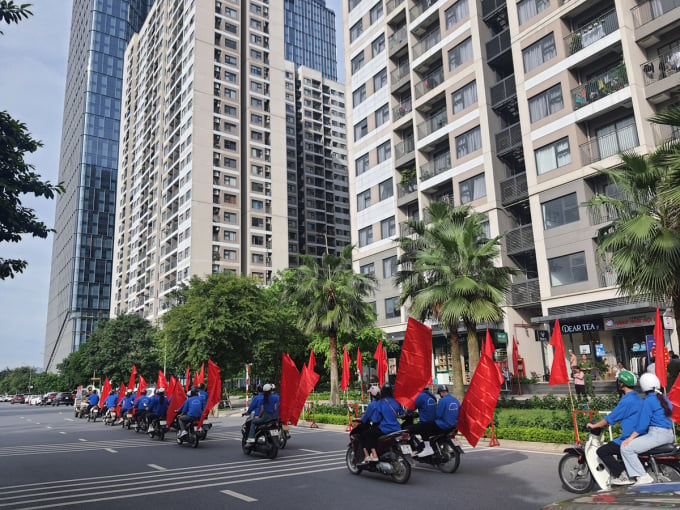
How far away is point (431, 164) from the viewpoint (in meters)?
41.2

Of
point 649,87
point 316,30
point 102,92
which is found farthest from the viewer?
point 316,30

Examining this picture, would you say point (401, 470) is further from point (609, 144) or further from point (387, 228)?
point (387, 228)

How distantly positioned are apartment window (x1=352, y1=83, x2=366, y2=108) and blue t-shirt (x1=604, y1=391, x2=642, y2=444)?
4509 centimetres

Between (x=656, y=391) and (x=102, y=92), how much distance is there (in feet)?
508

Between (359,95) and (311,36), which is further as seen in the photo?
(311,36)

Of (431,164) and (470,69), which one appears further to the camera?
(431,164)

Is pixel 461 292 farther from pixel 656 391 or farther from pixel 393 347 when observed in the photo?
pixel 393 347

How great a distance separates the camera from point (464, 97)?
3816cm

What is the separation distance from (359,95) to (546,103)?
21.6 meters

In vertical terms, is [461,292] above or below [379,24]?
below

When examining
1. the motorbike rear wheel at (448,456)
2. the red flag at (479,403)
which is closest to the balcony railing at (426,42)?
the red flag at (479,403)

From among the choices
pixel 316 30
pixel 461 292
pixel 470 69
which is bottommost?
pixel 461 292

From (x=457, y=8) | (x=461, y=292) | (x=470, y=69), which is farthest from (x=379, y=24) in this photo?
(x=461, y=292)

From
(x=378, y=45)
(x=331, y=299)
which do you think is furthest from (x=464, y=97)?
(x=331, y=299)
